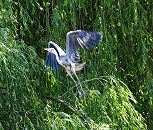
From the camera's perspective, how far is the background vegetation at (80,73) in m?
2.92

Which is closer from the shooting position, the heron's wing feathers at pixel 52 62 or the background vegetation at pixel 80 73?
the background vegetation at pixel 80 73

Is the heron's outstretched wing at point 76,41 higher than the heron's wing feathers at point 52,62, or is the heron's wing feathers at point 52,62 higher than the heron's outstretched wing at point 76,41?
the heron's outstretched wing at point 76,41

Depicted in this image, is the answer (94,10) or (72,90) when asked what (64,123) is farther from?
(94,10)

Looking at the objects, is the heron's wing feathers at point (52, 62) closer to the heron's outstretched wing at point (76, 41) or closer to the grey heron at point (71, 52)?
the grey heron at point (71, 52)

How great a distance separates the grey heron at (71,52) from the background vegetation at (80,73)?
97 millimetres

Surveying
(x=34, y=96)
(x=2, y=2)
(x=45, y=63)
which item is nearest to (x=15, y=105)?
(x=34, y=96)

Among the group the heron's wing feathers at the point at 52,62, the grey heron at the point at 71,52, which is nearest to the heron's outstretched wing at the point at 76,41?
the grey heron at the point at 71,52

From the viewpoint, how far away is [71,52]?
9.89ft

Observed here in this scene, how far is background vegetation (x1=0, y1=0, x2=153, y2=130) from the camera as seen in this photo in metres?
2.92

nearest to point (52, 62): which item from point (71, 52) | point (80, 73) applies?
point (71, 52)

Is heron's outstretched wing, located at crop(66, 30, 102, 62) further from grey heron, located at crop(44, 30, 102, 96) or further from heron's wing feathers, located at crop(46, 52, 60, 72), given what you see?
heron's wing feathers, located at crop(46, 52, 60, 72)

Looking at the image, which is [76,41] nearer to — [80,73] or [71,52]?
[71,52]

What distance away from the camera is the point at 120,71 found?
362cm

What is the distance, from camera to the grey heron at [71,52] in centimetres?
296
